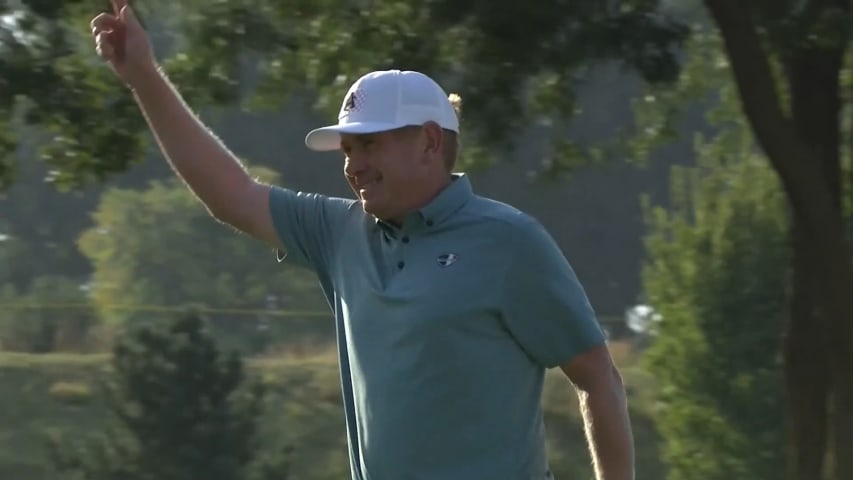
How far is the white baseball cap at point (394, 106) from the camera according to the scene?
11.0 ft

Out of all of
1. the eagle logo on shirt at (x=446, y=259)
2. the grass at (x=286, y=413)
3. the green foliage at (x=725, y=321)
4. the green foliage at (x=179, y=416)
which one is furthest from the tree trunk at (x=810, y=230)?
the eagle logo on shirt at (x=446, y=259)

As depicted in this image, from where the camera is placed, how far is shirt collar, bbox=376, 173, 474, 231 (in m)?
3.38

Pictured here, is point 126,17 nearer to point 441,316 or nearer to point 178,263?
point 441,316

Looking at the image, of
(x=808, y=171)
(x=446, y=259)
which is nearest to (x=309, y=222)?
(x=446, y=259)

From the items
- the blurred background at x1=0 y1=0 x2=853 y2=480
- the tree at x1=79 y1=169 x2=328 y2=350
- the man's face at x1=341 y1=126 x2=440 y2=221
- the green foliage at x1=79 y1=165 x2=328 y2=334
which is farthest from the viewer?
the green foliage at x1=79 y1=165 x2=328 y2=334

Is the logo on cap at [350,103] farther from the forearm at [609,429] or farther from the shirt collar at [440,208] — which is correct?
the forearm at [609,429]

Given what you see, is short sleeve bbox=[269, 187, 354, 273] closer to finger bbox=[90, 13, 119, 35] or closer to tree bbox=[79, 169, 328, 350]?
finger bbox=[90, 13, 119, 35]

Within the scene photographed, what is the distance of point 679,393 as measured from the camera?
16562 millimetres

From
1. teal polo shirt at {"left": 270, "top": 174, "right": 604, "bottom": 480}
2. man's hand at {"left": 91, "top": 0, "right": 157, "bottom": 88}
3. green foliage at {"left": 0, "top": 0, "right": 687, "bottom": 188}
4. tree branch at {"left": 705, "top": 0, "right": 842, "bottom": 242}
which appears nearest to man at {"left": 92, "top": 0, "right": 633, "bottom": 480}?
teal polo shirt at {"left": 270, "top": 174, "right": 604, "bottom": 480}

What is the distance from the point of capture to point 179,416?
14.4m

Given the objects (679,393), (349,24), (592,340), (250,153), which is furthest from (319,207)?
(250,153)

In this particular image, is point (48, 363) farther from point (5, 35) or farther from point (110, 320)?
point (5, 35)

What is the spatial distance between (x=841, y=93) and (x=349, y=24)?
3.14 metres

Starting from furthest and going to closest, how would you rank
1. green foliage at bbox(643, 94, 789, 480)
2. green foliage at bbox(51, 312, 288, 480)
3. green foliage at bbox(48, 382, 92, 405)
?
green foliage at bbox(48, 382, 92, 405) → green foliage at bbox(643, 94, 789, 480) → green foliage at bbox(51, 312, 288, 480)
